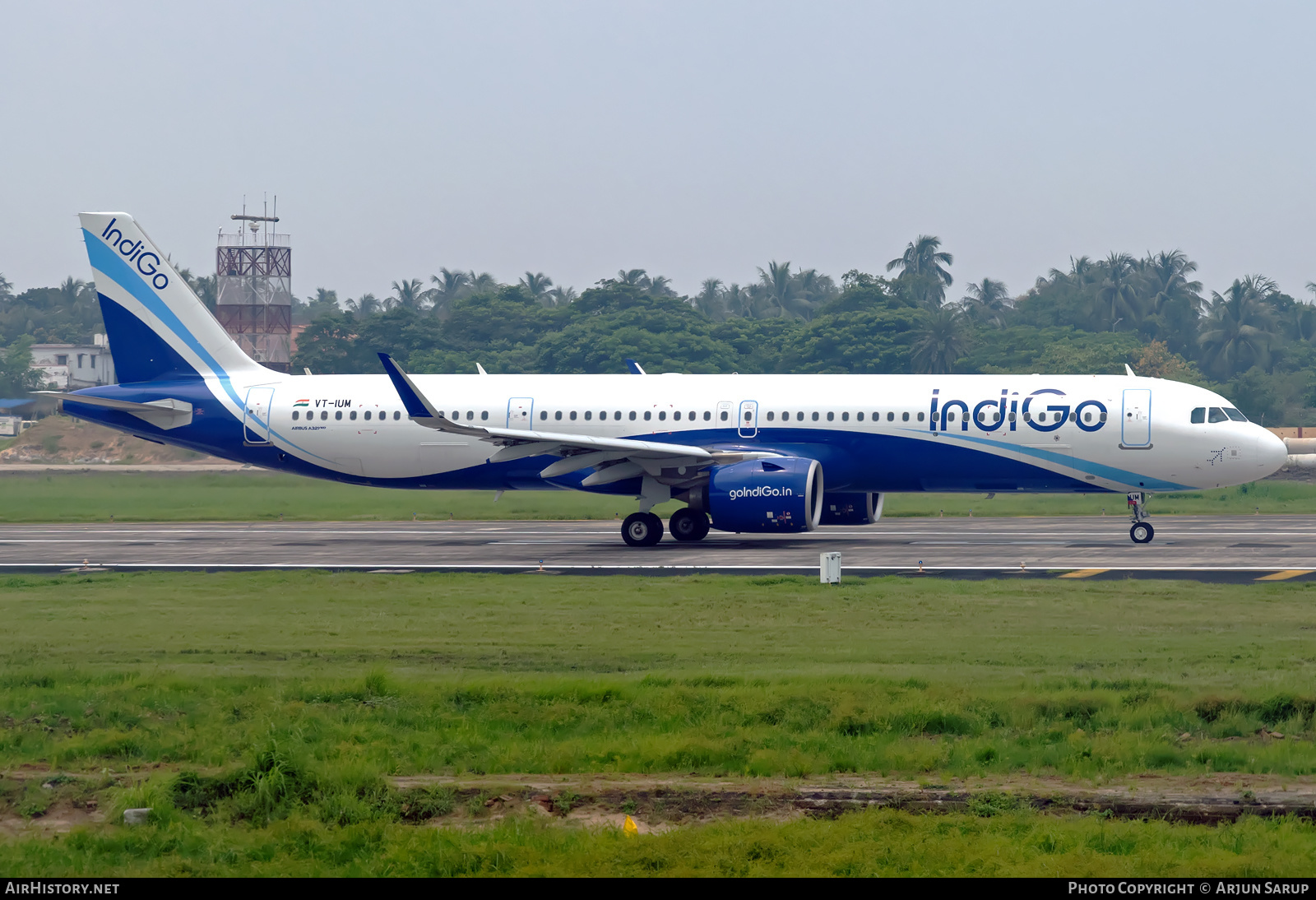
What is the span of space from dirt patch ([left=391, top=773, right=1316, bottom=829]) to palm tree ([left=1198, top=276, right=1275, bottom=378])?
355 feet

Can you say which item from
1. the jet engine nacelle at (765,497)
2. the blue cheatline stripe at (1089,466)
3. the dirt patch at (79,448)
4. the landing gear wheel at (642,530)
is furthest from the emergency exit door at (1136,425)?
the dirt patch at (79,448)

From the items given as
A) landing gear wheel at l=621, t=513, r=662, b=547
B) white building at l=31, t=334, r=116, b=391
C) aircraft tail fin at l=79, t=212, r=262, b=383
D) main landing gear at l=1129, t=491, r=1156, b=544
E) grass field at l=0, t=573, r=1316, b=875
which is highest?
white building at l=31, t=334, r=116, b=391

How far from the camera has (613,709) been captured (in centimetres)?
1380

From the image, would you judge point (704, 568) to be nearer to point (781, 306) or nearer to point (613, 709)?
point (613, 709)

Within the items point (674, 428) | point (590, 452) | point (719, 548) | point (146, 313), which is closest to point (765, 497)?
point (719, 548)

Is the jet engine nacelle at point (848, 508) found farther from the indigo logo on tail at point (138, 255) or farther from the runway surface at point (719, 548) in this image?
the indigo logo on tail at point (138, 255)

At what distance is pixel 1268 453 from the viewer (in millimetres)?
32875

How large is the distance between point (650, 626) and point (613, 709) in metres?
6.10

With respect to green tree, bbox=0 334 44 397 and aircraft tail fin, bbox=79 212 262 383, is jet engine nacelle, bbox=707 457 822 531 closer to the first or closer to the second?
aircraft tail fin, bbox=79 212 262 383

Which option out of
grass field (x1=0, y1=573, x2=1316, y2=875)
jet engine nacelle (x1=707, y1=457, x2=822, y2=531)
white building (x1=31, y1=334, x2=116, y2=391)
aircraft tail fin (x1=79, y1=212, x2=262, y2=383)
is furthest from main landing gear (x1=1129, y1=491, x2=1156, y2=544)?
white building (x1=31, y1=334, x2=116, y2=391)

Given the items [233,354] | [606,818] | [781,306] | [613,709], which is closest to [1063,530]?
[233,354]

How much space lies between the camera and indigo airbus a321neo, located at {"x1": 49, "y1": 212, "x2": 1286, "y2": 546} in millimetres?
33031
